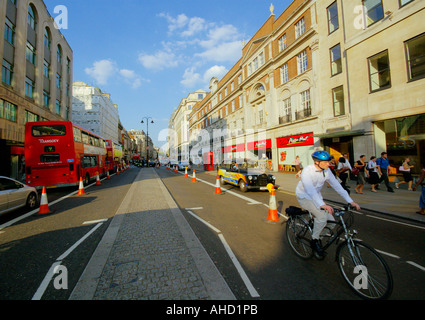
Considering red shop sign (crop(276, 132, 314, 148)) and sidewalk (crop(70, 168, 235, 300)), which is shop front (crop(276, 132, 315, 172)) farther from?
sidewalk (crop(70, 168, 235, 300))

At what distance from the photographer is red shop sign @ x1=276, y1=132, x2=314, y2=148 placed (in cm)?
1799

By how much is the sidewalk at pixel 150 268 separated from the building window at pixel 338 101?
52.0ft

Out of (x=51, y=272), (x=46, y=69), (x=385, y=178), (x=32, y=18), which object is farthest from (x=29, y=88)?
(x=385, y=178)

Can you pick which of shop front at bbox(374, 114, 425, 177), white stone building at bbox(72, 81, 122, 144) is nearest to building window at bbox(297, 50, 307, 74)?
shop front at bbox(374, 114, 425, 177)

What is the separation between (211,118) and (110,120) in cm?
4116

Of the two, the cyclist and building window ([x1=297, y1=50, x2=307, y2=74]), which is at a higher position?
building window ([x1=297, y1=50, x2=307, y2=74])

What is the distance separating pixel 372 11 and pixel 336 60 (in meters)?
3.37

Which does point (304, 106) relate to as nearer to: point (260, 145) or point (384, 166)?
point (260, 145)

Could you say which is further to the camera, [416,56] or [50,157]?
[50,157]

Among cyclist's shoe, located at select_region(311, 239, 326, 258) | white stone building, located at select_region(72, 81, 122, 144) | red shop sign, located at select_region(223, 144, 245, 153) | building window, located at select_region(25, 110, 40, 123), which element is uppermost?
white stone building, located at select_region(72, 81, 122, 144)

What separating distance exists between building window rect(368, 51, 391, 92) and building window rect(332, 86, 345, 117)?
2.38 meters

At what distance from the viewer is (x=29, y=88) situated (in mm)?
21438

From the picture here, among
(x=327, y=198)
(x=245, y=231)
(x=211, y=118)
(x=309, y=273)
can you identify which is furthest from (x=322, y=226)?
(x=211, y=118)

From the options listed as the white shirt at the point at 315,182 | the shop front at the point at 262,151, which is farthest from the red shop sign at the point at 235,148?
the white shirt at the point at 315,182
